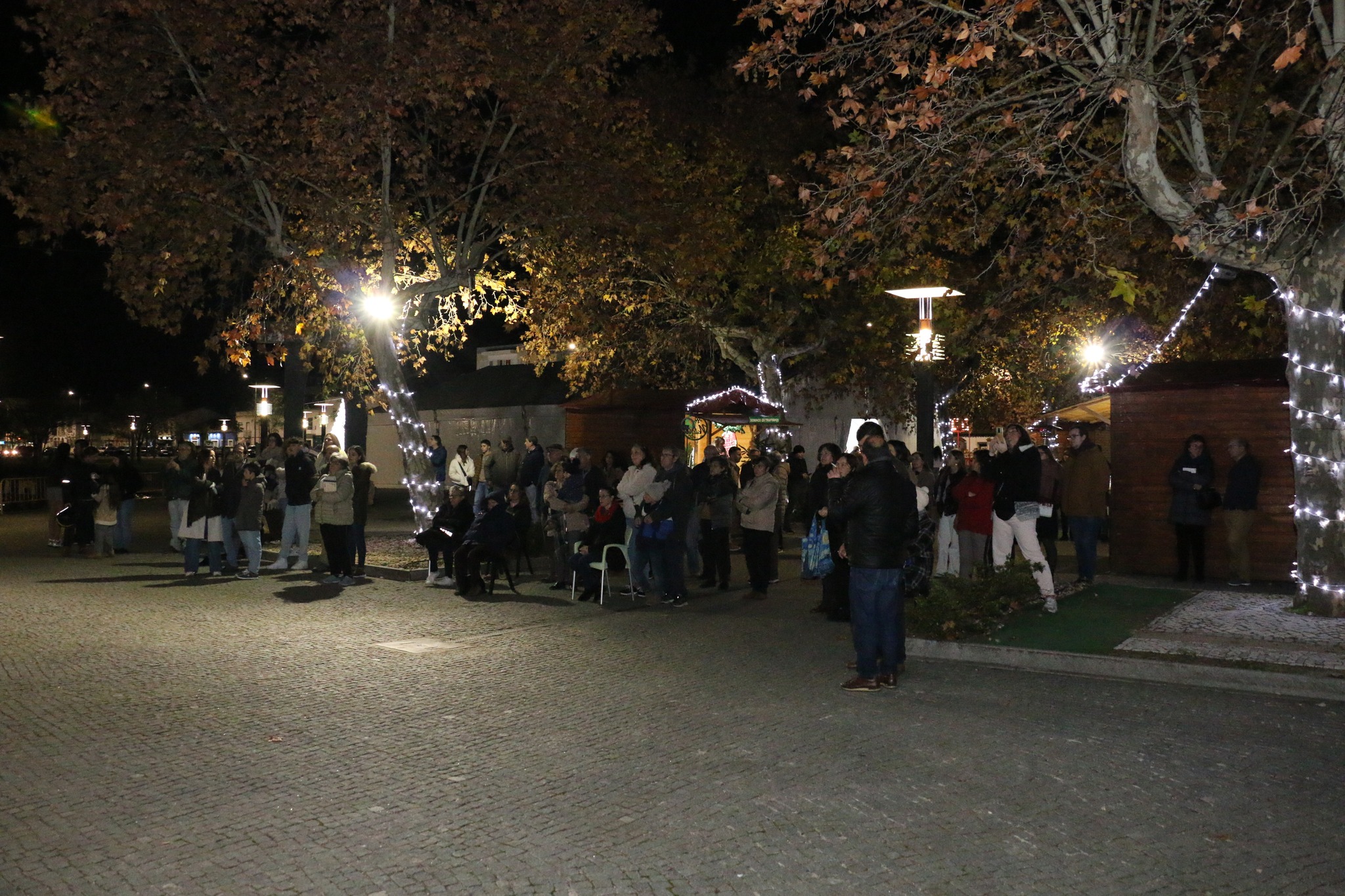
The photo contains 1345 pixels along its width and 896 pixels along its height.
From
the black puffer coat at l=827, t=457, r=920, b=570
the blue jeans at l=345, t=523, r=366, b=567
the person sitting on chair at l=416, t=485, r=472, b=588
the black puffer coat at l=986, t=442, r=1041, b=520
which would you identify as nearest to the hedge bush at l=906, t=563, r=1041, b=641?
the black puffer coat at l=986, t=442, r=1041, b=520

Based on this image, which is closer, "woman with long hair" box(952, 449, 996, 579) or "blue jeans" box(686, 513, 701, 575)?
"woman with long hair" box(952, 449, 996, 579)

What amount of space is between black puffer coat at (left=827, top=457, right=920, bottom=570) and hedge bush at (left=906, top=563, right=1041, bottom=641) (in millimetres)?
1802

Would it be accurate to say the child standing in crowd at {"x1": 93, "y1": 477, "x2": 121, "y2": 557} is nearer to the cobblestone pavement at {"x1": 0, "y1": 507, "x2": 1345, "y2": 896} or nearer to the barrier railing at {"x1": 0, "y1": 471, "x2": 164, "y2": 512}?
the cobblestone pavement at {"x1": 0, "y1": 507, "x2": 1345, "y2": 896}

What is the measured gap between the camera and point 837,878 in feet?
15.6

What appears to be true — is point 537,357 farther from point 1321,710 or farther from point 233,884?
point 233,884

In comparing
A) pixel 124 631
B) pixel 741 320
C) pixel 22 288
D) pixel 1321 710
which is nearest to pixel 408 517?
pixel 741 320

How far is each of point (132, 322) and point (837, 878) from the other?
1794 inches

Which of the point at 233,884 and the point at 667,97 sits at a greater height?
the point at 667,97

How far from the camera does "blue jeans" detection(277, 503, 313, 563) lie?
15.9 m

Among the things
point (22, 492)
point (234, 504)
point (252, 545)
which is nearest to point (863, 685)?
point (252, 545)

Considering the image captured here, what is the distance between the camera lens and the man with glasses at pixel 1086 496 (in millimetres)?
13578

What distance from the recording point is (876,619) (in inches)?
327

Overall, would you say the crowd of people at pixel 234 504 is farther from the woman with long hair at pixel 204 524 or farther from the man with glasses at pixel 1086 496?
the man with glasses at pixel 1086 496

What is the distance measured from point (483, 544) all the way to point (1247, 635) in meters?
7.91
